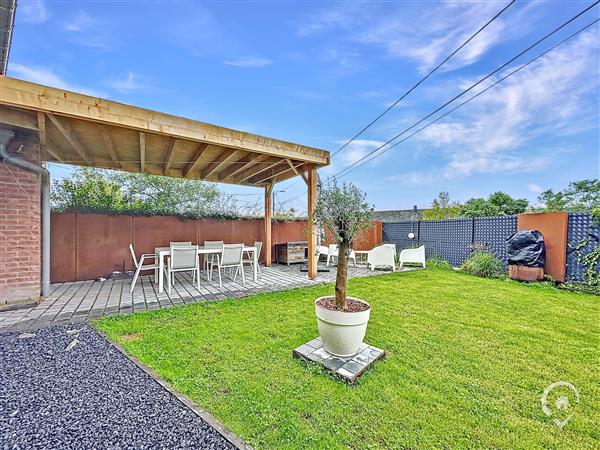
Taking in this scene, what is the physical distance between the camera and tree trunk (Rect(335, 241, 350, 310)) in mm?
2363

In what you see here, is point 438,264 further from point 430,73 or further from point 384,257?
point 430,73

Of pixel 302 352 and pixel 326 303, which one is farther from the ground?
pixel 326 303

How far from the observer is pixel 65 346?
2.49 m

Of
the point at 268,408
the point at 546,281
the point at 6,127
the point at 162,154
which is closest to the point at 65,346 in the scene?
the point at 268,408

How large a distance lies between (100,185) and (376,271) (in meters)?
7.68

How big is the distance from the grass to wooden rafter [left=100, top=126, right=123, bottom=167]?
292cm

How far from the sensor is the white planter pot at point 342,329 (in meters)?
2.15

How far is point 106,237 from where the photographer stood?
5840mm

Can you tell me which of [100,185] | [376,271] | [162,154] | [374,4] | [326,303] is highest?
[374,4]

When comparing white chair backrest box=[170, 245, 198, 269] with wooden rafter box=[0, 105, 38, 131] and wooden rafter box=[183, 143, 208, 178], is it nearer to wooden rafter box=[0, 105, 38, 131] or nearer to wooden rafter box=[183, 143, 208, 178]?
wooden rafter box=[183, 143, 208, 178]

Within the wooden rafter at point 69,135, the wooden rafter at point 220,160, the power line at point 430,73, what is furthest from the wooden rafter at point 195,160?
the power line at point 430,73

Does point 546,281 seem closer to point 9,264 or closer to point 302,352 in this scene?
point 302,352

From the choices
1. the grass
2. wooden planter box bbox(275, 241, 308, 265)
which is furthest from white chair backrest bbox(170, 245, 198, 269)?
wooden planter box bbox(275, 241, 308, 265)

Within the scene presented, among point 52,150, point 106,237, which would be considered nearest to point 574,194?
point 106,237
